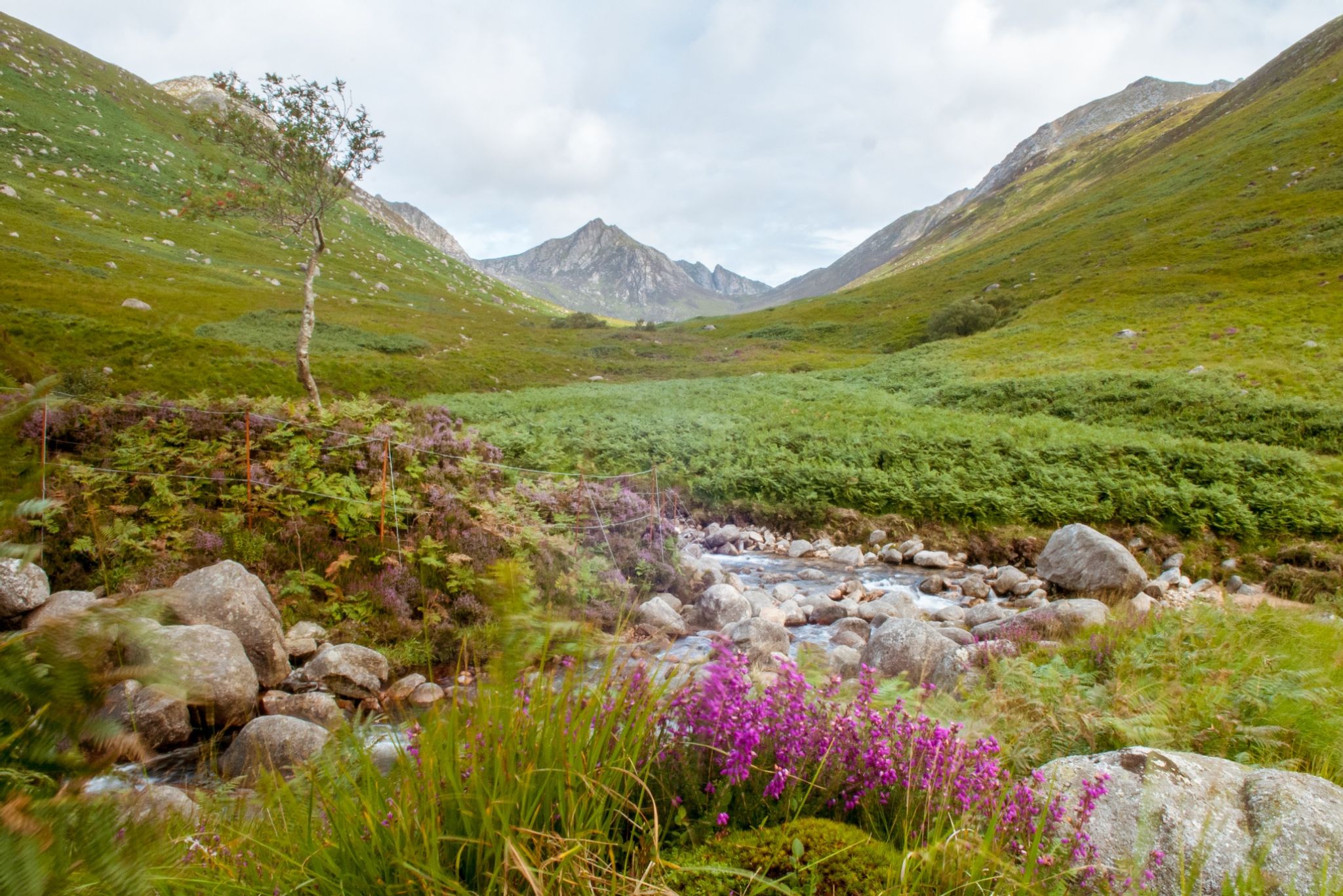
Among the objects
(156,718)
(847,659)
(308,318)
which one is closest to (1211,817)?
(847,659)

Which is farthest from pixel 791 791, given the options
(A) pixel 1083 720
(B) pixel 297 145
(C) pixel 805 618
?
(B) pixel 297 145

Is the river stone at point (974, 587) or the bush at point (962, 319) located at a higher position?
the bush at point (962, 319)

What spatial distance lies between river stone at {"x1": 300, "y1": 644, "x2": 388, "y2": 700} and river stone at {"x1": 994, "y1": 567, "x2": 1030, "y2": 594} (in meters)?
11.1

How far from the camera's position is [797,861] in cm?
200

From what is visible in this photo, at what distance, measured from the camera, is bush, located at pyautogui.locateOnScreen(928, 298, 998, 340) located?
50031 mm

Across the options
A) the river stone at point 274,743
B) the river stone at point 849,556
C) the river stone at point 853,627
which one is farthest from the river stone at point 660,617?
the river stone at point 849,556

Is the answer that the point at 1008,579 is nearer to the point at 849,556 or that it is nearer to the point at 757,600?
the point at 849,556

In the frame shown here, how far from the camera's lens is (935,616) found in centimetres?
1057

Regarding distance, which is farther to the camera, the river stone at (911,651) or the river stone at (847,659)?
the river stone at (847,659)

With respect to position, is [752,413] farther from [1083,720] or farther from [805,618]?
[1083,720]

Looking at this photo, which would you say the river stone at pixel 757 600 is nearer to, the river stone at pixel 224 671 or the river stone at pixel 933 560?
the river stone at pixel 933 560

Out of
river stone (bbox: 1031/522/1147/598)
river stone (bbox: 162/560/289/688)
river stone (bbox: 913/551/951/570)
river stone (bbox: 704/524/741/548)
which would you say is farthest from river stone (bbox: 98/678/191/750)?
river stone (bbox: 1031/522/1147/598)

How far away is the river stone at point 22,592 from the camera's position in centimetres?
654

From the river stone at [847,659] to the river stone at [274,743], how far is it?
5456 mm
